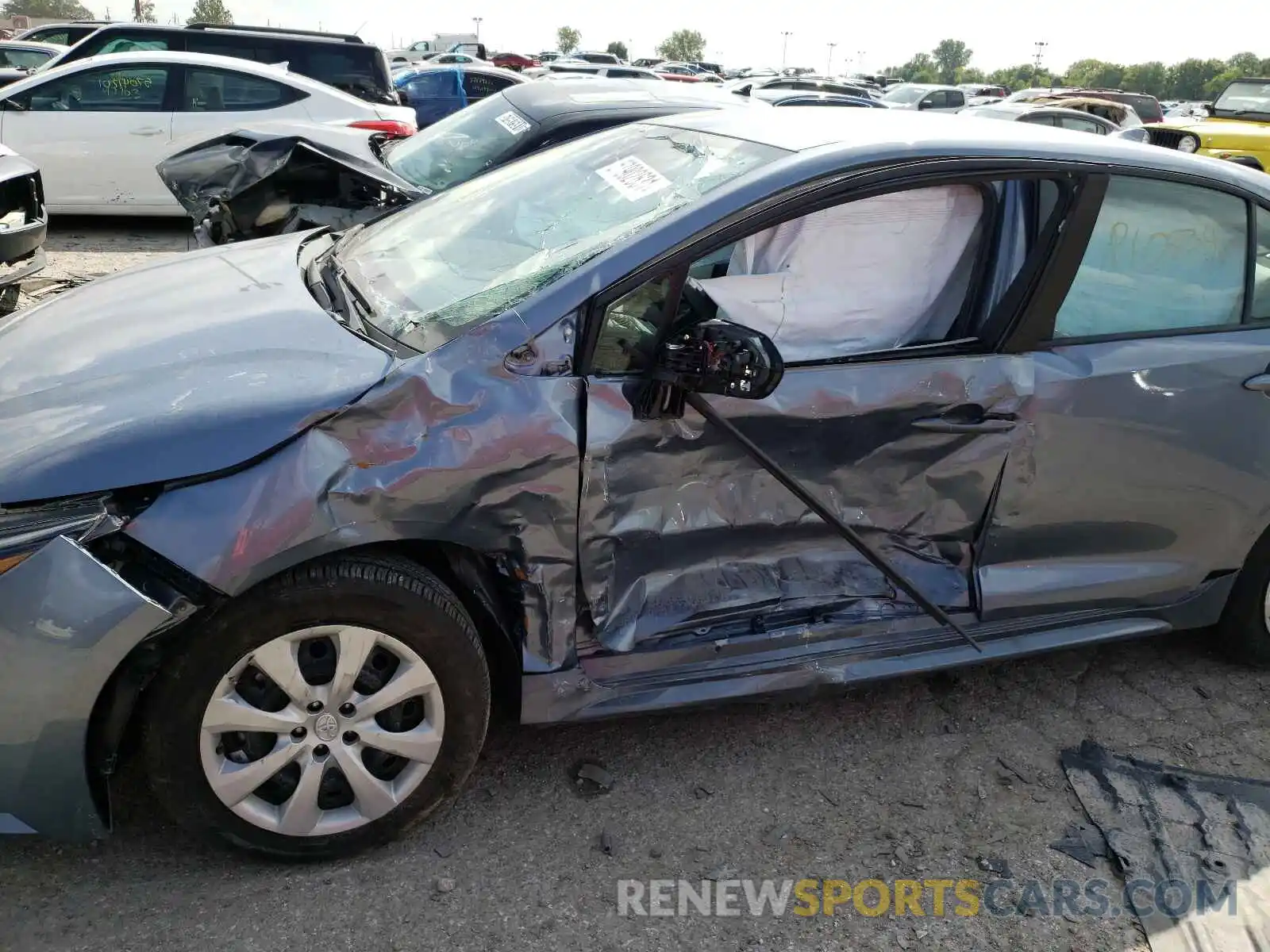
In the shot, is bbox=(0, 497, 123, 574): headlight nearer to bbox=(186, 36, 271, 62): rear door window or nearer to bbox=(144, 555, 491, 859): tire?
bbox=(144, 555, 491, 859): tire

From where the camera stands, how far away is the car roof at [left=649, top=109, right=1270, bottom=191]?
2.59 metres

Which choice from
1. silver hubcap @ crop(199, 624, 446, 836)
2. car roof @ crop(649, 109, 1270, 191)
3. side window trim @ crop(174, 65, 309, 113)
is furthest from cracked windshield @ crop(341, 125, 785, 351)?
side window trim @ crop(174, 65, 309, 113)

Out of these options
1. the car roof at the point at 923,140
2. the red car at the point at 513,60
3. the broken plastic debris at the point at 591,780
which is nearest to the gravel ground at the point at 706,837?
the broken plastic debris at the point at 591,780

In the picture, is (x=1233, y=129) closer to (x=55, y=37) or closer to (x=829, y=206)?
(x=829, y=206)

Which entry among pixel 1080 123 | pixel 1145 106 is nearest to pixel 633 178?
pixel 1080 123

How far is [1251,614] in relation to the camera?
10.9 ft

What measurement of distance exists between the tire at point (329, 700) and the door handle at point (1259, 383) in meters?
2.29

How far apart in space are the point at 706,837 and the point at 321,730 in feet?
3.21

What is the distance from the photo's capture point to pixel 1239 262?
3.06 m

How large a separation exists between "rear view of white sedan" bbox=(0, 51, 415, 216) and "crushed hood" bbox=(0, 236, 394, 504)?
235 inches

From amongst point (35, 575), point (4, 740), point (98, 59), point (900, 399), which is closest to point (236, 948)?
point (4, 740)

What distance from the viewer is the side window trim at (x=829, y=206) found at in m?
2.36

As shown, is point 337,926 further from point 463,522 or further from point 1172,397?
point 1172,397

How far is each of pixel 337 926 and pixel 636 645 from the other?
35.9 inches
